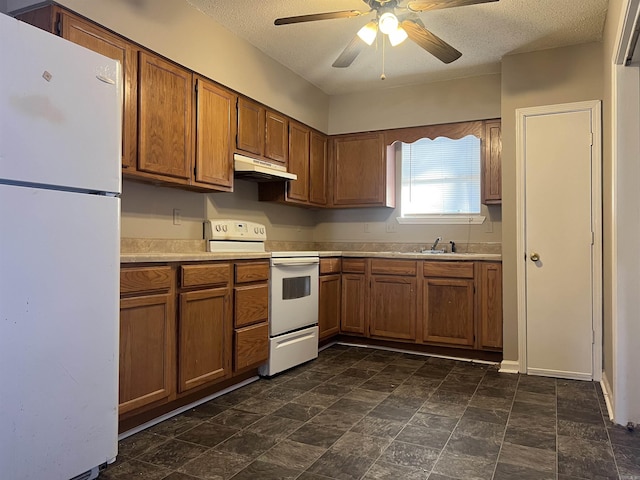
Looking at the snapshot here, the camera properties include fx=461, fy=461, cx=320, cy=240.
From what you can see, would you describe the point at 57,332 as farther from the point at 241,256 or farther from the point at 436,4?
the point at 436,4

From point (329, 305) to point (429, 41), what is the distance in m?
2.39

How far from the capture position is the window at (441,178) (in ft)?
14.5

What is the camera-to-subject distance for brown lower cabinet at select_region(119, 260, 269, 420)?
88.0 inches

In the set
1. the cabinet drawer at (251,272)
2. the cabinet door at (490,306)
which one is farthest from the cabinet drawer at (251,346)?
the cabinet door at (490,306)

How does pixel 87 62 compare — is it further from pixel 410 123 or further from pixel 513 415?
pixel 410 123

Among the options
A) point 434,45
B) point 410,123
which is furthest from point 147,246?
point 410,123

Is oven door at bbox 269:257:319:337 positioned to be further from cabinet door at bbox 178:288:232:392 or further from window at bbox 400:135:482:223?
window at bbox 400:135:482:223

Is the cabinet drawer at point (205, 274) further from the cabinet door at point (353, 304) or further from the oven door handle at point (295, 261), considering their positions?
the cabinet door at point (353, 304)

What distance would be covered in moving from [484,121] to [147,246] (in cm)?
312

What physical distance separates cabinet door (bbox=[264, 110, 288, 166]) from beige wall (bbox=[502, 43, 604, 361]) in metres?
1.83

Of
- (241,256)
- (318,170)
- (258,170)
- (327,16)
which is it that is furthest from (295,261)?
(327,16)

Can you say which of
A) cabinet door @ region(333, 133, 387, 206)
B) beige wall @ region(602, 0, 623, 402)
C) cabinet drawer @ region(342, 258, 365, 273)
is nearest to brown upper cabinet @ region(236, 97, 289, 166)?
cabinet door @ region(333, 133, 387, 206)

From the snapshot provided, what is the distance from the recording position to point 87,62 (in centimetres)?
176

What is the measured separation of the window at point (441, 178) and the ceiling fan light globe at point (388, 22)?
6.74ft
